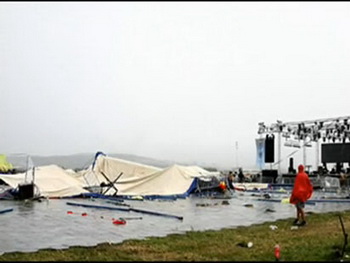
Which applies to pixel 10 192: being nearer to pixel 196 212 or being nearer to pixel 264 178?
pixel 196 212

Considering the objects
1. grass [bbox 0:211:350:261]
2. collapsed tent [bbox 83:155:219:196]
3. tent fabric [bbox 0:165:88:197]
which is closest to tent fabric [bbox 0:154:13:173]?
collapsed tent [bbox 83:155:219:196]

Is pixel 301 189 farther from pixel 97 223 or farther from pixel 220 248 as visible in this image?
pixel 97 223

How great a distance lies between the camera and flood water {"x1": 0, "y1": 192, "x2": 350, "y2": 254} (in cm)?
1096

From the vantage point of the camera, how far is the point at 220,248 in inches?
336

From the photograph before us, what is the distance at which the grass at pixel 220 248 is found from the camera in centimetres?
739

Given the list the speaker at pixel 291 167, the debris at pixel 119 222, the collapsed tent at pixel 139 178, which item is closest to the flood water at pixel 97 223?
the debris at pixel 119 222

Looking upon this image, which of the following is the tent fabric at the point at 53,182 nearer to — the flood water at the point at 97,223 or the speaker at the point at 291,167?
the flood water at the point at 97,223

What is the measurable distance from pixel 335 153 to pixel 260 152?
252 inches

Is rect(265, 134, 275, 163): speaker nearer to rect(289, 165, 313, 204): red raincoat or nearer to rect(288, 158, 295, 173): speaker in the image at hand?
rect(288, 158, 295, 173): speaker

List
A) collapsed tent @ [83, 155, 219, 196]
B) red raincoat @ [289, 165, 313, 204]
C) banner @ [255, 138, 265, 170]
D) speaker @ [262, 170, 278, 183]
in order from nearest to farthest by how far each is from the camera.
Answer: red raincoat @ [289, 165, 313, 204] → collapsed tent @ [83, 155, 219, 196] → speaker @ [262, 170, 278, 183] → banner @ [255, 138, 265, 170]

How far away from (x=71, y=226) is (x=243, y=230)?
4.78m

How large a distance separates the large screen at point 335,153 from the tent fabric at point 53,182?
687 inches

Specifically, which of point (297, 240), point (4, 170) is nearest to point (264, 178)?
point (4, 170)

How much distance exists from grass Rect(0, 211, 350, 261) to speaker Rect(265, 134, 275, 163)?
26.9 meters
